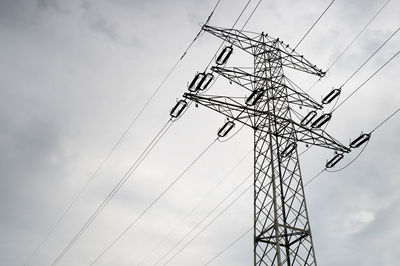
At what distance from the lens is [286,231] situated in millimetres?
10609

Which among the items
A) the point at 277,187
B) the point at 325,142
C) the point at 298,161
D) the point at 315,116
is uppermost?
the point at 315,116

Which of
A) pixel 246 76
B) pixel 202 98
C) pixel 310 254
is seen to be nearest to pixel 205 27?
pixel 246 76

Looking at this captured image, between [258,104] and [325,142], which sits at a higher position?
[258,104]

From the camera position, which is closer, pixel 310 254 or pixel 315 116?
pixel 310 254

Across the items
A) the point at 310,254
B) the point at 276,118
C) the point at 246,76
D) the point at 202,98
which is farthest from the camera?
the point at 246,76

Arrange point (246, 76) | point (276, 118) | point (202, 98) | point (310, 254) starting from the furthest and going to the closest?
point (246, 76) < point (276, 118) < point (202, 98) < point (310, 254)

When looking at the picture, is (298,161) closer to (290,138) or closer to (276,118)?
(290,138)

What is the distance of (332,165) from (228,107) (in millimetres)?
5062

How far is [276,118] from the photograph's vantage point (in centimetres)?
1302

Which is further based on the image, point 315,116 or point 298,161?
point 315,116

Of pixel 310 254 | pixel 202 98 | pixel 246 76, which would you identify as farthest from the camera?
pixel 246 76

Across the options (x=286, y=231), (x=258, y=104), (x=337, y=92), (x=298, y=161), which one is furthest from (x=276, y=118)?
(x=286, y=231)

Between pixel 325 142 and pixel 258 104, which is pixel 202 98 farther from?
pixel 325 142

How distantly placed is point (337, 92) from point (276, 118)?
9.02 feet
